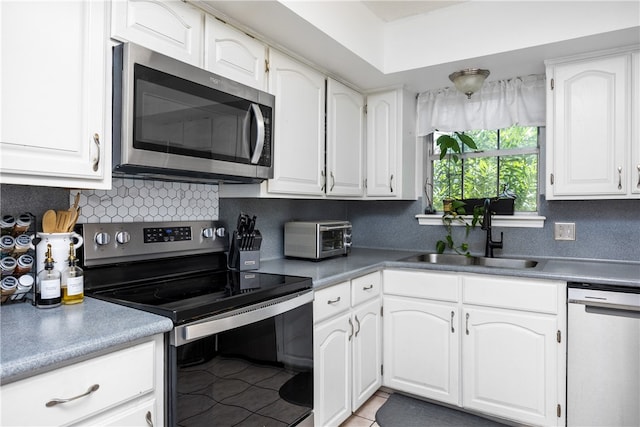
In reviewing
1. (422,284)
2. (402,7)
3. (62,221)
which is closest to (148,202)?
(62,221)

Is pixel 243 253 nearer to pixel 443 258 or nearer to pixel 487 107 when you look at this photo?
pixel 443 258

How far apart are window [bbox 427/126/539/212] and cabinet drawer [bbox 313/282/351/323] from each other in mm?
1350

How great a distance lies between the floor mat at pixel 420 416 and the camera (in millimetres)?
2191

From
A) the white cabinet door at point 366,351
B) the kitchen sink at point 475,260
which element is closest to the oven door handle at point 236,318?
the white cabinet door at point 366,351

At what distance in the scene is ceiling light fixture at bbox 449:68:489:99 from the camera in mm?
2443

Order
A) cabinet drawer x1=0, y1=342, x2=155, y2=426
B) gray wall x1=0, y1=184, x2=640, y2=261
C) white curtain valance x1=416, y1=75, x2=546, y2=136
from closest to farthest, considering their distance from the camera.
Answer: cabinet drawer x1=0, y1=342, x2=155, y2=426 → gray wall x1=0, y1=184, x2=640, y2=261 → white curtain valance x1=416, y1=75, x2=546, y2=136

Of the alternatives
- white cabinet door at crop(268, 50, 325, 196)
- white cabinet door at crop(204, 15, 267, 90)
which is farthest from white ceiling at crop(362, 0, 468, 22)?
white cabinet door at crop(204, 15, 267, 90)

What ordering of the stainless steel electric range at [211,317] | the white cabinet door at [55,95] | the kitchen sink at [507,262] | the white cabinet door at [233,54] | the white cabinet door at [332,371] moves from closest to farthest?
the white cabinet door at [55,95], the stainless steel electric range at [211,317], the white cabinet door at [233,54], the white cabinet door at [332,371], the kitchen sink at [507,262]

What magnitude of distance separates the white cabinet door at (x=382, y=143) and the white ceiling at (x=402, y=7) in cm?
55

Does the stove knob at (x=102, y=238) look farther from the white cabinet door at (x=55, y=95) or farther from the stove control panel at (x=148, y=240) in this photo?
the white cabinet door at (x=55, y=95)

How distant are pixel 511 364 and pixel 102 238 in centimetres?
207

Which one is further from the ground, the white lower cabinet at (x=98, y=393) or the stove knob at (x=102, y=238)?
the stove knob at (x=102, y=238)

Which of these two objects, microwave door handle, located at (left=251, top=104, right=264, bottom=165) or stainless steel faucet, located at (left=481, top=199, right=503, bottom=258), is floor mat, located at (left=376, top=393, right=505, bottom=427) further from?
microwave door handle, located at (left=251, top=104, right=264, bottom=165)

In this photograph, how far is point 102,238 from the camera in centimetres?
163
